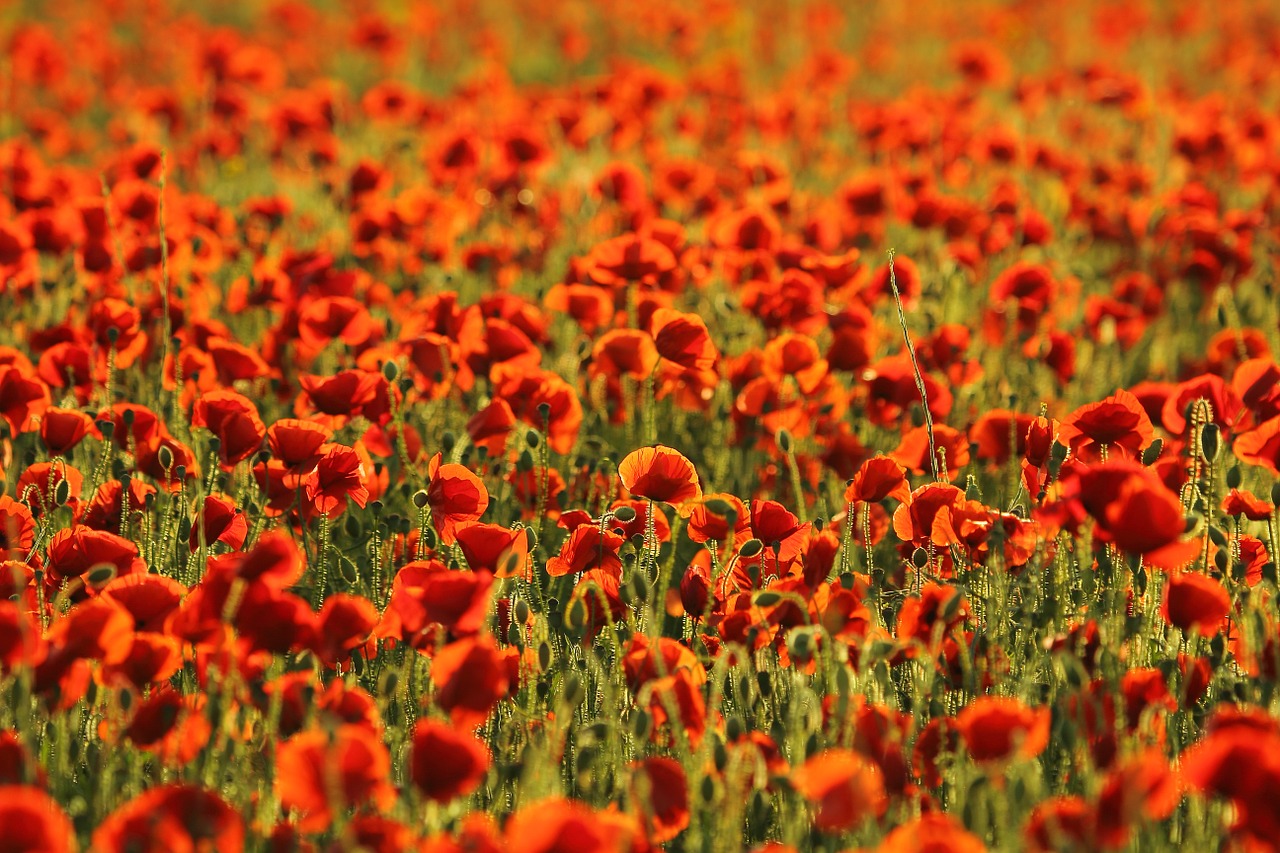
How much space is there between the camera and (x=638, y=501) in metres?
2.17

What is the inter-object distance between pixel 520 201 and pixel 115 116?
377cm

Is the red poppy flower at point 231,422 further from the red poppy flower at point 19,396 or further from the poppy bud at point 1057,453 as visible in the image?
the poppy bud at point 1057,453

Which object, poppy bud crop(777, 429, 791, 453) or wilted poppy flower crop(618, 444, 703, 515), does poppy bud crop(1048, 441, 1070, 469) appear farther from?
wilted poppy flower crop(618, 444, 703, 515)

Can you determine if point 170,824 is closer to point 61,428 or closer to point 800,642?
point 800,642

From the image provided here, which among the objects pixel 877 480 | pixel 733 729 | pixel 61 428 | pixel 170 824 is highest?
pixel 61 428

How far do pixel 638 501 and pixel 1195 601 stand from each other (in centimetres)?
84

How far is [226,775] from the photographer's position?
1.69 meters

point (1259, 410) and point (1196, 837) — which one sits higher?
point (1259, 410)

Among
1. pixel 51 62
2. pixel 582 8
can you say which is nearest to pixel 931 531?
pixel 51 62

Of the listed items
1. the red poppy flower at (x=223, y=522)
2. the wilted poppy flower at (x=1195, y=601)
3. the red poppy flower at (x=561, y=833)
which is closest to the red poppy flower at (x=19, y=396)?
the red poppy flower at (x=223, y=522)

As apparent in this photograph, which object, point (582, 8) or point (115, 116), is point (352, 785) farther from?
point (582, 8)

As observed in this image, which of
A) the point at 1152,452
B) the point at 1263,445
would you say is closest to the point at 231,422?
the point at 1152,452

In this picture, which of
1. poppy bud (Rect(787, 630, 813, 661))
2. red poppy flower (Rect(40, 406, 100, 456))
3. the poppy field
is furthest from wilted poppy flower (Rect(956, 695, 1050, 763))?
red poppy flower (Rect(40, 406, 100, 456))

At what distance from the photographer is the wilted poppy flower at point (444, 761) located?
1.31 m
